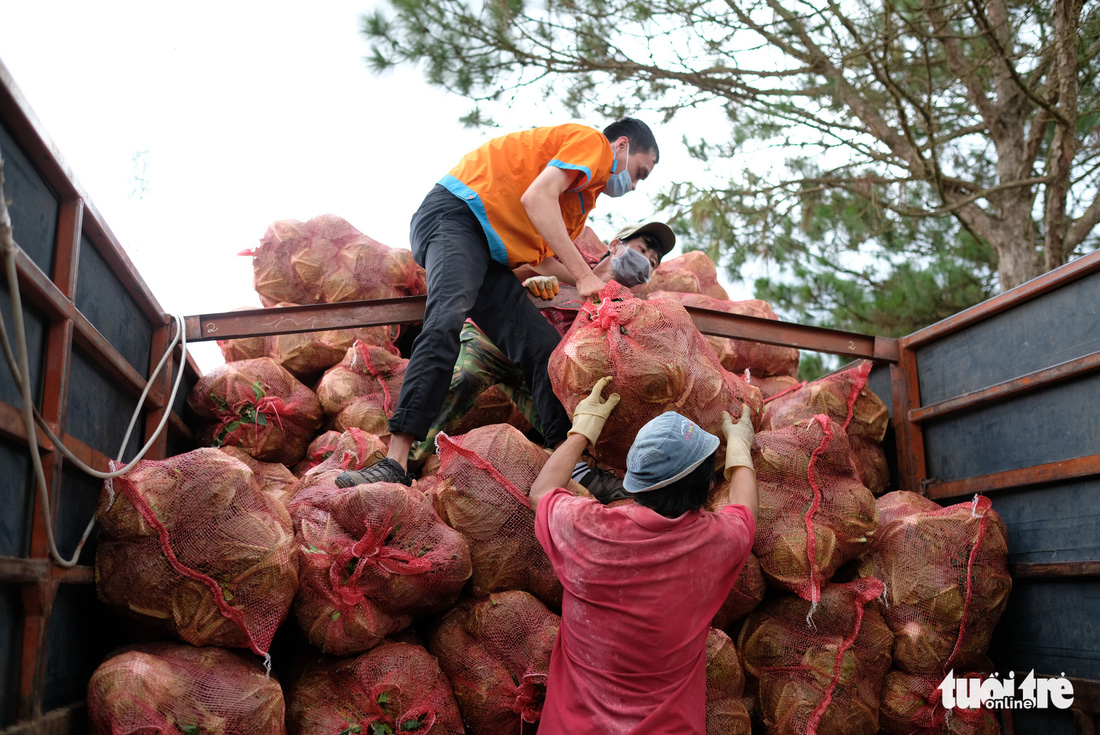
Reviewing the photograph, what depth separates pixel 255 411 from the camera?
397cm

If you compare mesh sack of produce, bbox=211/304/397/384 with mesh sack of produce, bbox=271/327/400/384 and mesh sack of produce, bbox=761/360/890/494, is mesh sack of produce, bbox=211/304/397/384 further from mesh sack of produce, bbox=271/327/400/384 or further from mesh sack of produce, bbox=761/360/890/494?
mesh sack of produce, bbox=761/360/890/494

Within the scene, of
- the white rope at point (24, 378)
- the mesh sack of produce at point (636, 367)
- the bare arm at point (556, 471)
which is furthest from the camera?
the mesh sack of produce at point (636, 367)

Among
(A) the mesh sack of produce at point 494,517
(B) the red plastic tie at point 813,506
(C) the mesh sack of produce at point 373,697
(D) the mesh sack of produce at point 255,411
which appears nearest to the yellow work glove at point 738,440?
(B) the red plastic tie at point 813,506

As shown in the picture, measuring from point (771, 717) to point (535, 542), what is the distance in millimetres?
1056

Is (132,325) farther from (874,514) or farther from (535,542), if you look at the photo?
(874,514)

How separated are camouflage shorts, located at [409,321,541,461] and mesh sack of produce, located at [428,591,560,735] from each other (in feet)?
3.38

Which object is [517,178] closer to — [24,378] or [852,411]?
[852,411]

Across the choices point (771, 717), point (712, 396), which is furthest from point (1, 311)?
point (771, 717)

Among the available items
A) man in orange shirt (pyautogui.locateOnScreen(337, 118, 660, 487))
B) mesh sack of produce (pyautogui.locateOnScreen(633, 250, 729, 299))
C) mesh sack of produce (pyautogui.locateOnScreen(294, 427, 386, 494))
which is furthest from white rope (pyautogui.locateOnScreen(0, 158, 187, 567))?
mesh sack of produce (pyautogui.locateOnScreen(633, 250, 729, 299))

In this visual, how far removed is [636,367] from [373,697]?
1364mm

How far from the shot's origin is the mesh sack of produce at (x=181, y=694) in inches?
84.4

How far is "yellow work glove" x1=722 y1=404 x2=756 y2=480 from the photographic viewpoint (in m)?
2.93

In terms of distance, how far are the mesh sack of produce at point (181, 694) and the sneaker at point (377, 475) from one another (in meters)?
0.72

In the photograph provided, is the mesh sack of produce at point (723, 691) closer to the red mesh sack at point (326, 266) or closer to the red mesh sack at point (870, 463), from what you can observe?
the red mesh sack at point (870, 463)
